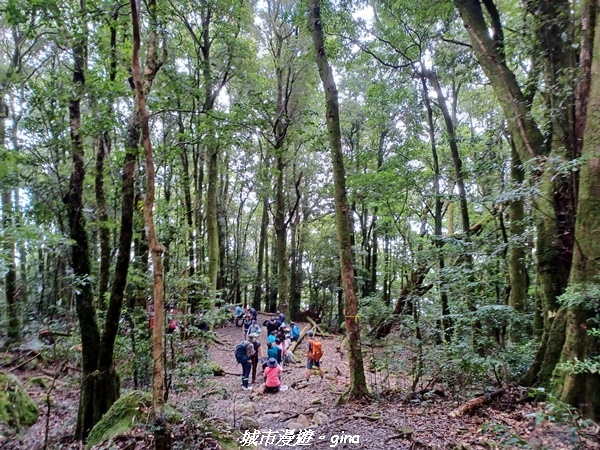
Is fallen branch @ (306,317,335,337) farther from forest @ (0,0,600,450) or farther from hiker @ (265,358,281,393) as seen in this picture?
hiker @ (265,358,281,393)

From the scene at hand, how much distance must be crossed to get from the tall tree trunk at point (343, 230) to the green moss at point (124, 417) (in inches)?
135

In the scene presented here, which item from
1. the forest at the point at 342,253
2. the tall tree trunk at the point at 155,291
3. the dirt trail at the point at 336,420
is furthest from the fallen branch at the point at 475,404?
the tall tree trunk at the point at 155,291

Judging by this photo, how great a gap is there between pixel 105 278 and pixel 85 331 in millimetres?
2065

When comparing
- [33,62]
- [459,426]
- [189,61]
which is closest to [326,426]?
[459,426]

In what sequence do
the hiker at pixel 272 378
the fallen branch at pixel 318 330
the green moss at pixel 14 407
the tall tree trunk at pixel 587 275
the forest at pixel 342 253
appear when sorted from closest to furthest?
the tall tree trunk at pixel 587 275 → the forest at pixel 342 253 → the green moss at pixel 14 407 → the hiker at pixel 272 378 → the fallen branch at pixel 318 330

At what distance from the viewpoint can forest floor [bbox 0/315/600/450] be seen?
14.7 feet

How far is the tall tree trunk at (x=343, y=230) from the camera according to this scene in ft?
23.8

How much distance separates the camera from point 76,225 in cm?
709

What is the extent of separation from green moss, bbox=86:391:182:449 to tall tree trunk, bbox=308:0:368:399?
3430 millimetres

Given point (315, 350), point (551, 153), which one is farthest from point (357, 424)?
point (315, 350)

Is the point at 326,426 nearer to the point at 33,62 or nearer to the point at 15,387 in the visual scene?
the point at 15,387

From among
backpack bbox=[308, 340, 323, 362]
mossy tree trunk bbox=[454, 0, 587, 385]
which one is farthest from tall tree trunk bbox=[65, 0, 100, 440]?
mossy tree trunk bbox=[454, 0, 587, 385]

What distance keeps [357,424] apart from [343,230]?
3.61 meters

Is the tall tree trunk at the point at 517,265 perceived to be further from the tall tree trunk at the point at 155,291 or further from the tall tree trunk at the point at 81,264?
the tall tree trunk at the point at 81,264
